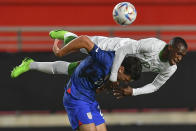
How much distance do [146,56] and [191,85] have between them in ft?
12.2

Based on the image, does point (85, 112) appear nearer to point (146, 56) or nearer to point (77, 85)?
point (77, 85)

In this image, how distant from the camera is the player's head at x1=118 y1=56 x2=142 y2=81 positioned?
6.13 metres

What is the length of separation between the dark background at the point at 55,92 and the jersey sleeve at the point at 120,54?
3513mm

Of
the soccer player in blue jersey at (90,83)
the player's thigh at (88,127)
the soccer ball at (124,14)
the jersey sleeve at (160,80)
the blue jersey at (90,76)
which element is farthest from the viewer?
the soccer ball at (124,14)

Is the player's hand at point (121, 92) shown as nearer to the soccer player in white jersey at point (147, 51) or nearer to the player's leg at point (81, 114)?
the soccer player in white jersey at point (147, 51)

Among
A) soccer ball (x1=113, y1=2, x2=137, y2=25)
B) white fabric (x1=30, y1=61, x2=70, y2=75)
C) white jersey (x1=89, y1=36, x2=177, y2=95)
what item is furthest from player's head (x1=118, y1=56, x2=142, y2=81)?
white fabric (x1=30, y1=61, x2=70, y2=75)

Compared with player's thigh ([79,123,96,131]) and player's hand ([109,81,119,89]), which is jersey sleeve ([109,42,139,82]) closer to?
player's hand ([109,81,119,89])

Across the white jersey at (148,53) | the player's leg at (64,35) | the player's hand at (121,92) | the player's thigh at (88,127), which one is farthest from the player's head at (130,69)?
the player's leg at (64,35)

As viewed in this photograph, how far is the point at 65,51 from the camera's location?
629 centimetres

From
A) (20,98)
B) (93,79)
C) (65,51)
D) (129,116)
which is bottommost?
(129,116)

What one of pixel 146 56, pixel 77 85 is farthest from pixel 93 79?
pixel 146 56

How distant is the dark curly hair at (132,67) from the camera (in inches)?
241

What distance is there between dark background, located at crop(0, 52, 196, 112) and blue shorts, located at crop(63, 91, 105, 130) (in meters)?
3.34

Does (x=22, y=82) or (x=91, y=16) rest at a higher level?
(x=91, y=16)
